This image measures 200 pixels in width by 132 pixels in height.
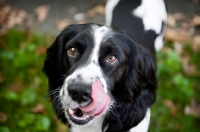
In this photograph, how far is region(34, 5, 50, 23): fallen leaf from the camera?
16.1ft

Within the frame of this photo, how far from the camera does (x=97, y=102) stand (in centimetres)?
239

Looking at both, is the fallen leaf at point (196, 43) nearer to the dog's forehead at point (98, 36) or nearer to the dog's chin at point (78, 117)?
the dog's forehead at point (98, 36)

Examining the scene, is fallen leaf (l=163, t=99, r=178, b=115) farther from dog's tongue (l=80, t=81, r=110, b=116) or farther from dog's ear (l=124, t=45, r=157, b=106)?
dog's tongue (l=80, t=81, r=110, b=116)

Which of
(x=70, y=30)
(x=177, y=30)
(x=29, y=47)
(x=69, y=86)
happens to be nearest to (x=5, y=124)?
(x=29, y=47)

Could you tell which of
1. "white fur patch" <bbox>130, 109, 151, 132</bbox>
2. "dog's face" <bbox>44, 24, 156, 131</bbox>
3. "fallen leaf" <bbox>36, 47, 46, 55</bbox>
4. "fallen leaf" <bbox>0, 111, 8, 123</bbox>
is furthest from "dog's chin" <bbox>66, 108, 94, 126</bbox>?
"fallen leaf" <bbox>36, 47, 46, 55</bbox>

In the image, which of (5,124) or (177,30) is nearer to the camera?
(5,124)

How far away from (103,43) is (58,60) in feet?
1.71

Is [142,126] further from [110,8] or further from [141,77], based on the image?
[110,8]

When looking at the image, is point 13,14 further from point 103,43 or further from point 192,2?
point 103,43

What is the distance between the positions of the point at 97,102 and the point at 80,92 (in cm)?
15

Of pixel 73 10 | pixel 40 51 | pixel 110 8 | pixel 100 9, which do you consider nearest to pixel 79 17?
pixel 73 10

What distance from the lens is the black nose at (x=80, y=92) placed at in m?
2.30

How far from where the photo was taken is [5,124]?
3863 millimetres

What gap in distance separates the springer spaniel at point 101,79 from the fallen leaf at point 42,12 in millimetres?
1995
